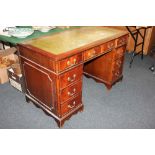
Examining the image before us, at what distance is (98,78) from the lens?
293 cm

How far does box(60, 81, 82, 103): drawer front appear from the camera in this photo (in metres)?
1.96

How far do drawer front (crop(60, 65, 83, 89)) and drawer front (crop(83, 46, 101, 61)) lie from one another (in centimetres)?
14

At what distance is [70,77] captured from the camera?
193cm

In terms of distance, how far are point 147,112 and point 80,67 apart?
Answer: 43.8 inches

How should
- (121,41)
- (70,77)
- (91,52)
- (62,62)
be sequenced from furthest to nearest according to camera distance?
(121,41) → (91,52) → (70,77) → (62,62)

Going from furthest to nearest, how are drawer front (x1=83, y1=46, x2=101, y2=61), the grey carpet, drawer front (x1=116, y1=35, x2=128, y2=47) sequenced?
drawer front (x1=116, y1=35, x2=128, y2=47) → the grey carpet → drawer front (x1=83, y1=46, x2=101, y2=61)

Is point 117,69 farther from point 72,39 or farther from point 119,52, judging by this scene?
point 72,39

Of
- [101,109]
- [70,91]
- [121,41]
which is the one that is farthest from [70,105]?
[121,41]

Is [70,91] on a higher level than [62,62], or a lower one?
lower

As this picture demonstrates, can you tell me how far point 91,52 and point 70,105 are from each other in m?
0.65

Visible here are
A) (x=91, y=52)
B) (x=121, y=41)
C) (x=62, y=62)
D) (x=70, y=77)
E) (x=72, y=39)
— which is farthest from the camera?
(x=121, y=41)

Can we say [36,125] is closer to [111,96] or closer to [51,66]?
[51,66]

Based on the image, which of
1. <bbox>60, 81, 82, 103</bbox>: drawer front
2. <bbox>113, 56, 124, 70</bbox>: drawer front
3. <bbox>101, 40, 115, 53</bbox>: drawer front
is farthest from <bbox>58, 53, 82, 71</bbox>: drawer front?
<bbox>113, 56, 124, 70</bbox>: drawer front

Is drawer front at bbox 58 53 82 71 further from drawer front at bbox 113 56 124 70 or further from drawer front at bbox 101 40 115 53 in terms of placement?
drawer front at bbox 113 56 124 70
